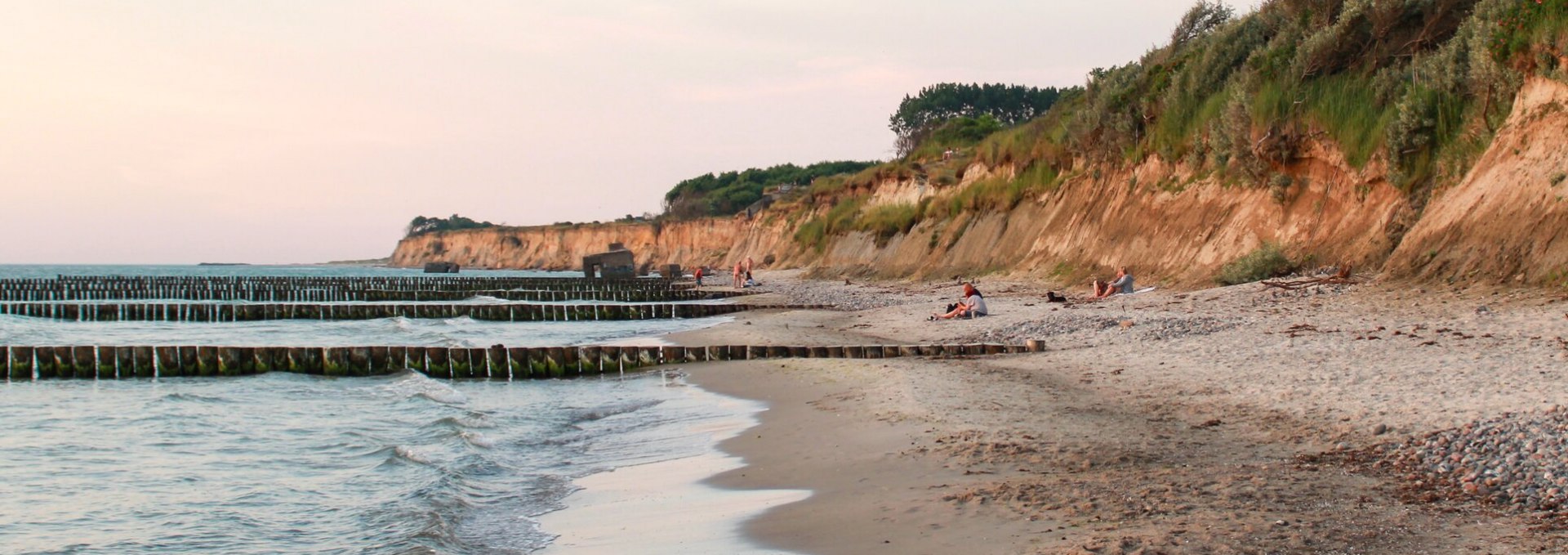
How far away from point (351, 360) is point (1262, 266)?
14.3m

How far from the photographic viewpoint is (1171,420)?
328 inches

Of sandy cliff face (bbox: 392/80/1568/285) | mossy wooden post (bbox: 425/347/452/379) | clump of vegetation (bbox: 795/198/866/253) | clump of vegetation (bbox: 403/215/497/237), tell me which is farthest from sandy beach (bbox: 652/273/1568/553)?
clump of vegetation (bbox: 403/215/497/237)

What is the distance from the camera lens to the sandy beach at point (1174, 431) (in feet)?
17.1

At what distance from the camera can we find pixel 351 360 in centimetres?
1641

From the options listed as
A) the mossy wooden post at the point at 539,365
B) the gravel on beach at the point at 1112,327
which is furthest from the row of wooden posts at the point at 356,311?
the gravel on beach at the point at 1112,327

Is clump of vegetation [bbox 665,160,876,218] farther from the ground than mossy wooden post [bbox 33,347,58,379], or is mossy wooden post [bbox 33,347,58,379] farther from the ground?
clump of vegetation [bbox 665,160,876,218]

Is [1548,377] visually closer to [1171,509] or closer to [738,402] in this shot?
[1171,509]

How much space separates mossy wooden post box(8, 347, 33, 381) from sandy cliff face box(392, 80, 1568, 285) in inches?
736

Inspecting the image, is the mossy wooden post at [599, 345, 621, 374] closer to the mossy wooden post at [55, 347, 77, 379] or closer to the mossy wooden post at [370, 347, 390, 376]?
the mossy wooden post at [370, 347, 390, 376]

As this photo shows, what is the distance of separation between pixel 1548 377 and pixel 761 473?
573 centimetres

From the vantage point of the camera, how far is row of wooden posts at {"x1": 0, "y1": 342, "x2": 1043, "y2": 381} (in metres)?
16.0

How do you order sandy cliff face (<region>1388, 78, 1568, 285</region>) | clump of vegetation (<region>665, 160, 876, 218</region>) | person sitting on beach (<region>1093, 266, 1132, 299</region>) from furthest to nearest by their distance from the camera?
clump of vegetation (<region>665, 160, 876, 218</region>) < person sitting on beach (<region>1093, 266, 1132, 299</region>) < sandy cliff face (<region>1388, 78, 1568, 285</region>)

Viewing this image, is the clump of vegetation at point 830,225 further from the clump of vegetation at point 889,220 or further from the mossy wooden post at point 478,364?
the mossy wooden post at point 478,364

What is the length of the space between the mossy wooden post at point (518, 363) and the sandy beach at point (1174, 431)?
248cm
